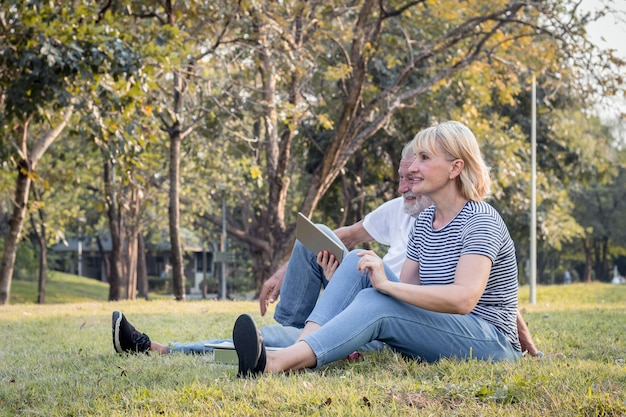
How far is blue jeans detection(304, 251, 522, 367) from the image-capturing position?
4113mm

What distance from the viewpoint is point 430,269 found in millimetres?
4438

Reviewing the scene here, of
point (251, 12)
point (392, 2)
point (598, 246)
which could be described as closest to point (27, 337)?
point (251, 12)

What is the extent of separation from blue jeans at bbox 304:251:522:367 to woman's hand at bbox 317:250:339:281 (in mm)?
318

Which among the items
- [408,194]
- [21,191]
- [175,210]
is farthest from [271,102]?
[408,194]

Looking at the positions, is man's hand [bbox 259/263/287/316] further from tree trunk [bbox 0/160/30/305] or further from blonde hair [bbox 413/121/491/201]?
tree trunk [bbox 0/160/30/305]

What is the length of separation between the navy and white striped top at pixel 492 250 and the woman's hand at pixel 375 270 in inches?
13.4

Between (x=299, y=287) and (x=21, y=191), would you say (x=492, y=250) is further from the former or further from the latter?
(x=21, y=191)

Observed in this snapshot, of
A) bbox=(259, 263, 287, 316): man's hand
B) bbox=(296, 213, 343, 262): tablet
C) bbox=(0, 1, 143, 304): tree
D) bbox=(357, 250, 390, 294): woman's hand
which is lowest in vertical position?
bbox=(259, 263, 287, 316): man's hand

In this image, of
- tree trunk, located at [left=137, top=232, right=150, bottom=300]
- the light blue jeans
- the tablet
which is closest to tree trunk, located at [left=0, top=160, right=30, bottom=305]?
the light blue jeans

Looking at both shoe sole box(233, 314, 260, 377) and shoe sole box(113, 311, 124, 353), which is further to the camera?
shoe sole box(113, 311, 124, 353)

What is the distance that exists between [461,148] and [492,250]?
54 cm

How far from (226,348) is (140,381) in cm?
54

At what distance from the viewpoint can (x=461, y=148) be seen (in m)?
4.30

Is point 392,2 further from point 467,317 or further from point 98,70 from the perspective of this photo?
point 467,317
